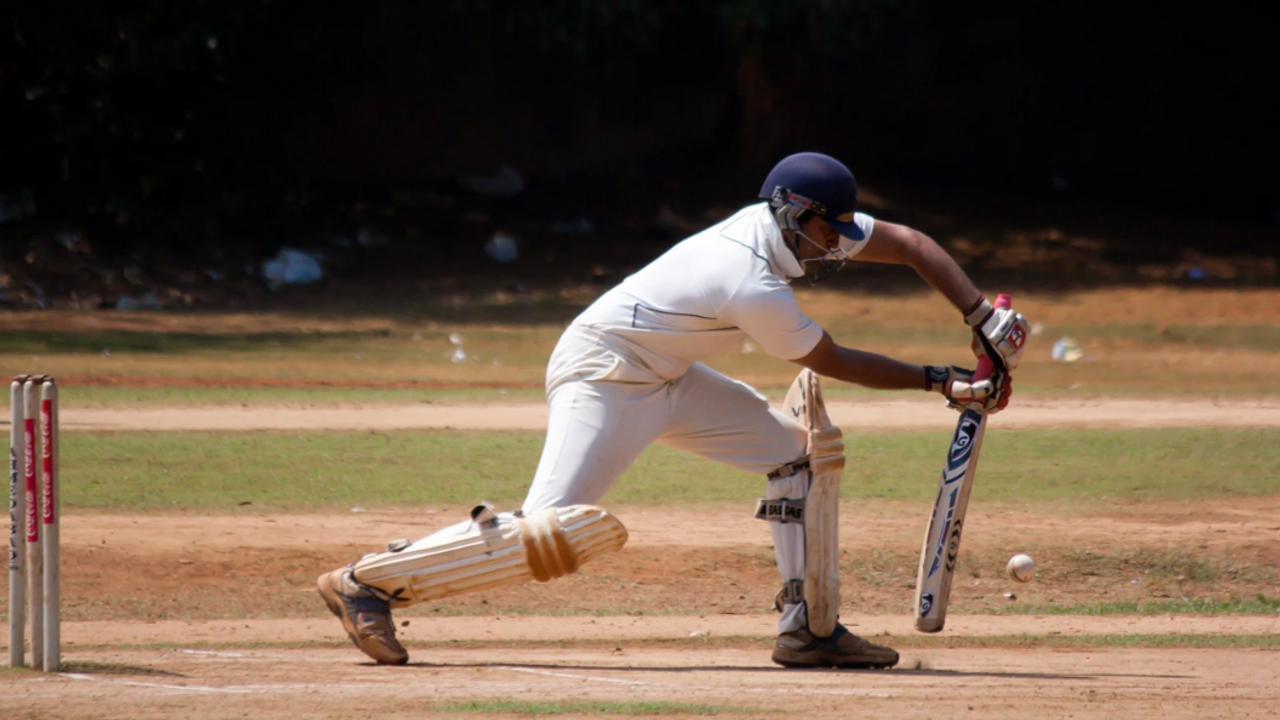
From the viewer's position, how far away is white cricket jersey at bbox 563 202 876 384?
5223 mm

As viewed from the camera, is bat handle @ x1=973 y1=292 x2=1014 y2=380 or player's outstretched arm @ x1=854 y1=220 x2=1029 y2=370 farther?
player's outstretched arm @ x1=854 y1=220 x2=1029 y2=370

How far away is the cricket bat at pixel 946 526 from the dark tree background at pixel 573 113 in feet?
52.7

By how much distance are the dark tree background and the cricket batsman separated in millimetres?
15898

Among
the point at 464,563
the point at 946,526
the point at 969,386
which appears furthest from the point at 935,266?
the point at 464,563

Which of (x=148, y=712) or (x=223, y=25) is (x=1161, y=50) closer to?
(x=223, y=25)

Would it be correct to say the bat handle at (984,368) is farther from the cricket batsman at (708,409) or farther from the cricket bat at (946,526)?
the cricket bat at (946,526)

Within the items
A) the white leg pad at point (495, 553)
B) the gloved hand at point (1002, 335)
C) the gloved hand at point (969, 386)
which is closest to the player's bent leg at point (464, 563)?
the white leg pad at point (495, 553)

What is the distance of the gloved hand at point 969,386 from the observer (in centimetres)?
551

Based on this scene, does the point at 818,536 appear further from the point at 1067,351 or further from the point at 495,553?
the point at 1067,351

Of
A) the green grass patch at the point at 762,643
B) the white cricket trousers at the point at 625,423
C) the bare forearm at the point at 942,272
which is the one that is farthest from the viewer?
the green grass patch at the point at 762,643

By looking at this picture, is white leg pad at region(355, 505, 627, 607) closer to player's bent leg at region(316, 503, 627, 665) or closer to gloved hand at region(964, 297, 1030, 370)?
player's bent leg at region(316, 503, 627, 665)

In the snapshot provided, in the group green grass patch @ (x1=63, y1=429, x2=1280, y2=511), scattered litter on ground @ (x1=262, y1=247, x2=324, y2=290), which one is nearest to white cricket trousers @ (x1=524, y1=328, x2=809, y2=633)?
green grass patch @ (x1=63, y1=429, x2=1280, y2=511)

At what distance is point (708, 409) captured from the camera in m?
5.55

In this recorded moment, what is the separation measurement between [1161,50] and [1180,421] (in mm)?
16702
